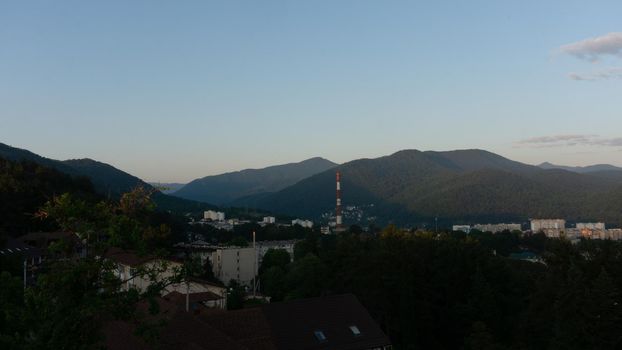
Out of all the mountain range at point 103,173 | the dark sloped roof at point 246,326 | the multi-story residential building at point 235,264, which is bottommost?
the multi-story residential building at point 235,264

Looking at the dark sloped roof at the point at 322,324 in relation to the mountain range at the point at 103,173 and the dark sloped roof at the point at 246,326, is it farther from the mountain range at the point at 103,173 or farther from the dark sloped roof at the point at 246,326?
the mountain range at the point at 103,173

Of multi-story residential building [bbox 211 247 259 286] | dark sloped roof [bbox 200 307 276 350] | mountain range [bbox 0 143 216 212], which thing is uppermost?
mountain range [bbox 0 143 216 212]

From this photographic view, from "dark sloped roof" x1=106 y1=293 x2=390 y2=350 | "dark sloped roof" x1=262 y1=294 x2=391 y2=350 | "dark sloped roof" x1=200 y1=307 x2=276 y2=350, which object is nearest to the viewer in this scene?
"dark sloped roof" x1=106 y1=293 x2=390 y2=350

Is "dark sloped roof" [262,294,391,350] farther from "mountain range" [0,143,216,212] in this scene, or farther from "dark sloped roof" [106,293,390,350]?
"mountain range" [0,143,216,212]

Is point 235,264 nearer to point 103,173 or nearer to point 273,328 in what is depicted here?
point 273,328

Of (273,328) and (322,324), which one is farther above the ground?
(273,328)

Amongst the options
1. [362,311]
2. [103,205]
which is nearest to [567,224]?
[362,311]

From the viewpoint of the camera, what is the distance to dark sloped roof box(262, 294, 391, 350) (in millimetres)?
18517

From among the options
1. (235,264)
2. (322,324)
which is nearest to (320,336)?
(322,324)

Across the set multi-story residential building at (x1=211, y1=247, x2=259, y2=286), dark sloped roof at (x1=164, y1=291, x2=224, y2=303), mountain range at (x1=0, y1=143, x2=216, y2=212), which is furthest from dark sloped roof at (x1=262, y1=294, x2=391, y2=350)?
mountain range at (x1=0, y1=143, x2=216, y2=212)

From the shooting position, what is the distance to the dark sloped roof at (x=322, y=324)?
18.5 metres

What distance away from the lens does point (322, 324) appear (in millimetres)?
19531

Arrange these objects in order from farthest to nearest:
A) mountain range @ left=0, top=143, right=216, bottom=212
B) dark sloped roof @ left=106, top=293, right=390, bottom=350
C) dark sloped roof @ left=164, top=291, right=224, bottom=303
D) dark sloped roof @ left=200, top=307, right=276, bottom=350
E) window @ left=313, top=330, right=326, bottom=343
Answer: mountain range @ left=0, top=143, right=216, bottom=212
dark sloped roof @ left=164, top=291, right=224, bottom=303
window @ left=313, top=330, right=326, bottom=343
dark sloped roof @ left=200, top=307, right=276, bottom=350
dark sloped roof @ left=106, top=293, right=390, bottom=350

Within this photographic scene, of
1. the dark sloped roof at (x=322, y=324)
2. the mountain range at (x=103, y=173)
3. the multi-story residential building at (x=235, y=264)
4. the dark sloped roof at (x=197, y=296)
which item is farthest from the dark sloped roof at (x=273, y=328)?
the mountain range at (x=103, y=173)
